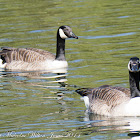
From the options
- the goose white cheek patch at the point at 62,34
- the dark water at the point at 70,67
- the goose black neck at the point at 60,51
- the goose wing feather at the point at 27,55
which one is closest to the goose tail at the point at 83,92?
the dark water at the point at 70,67

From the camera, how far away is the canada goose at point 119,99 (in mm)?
10703

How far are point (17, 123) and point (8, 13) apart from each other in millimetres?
17044

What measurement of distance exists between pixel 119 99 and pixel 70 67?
5781mm

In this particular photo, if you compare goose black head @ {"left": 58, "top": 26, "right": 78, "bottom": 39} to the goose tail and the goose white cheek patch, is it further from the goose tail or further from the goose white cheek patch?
the goose tail

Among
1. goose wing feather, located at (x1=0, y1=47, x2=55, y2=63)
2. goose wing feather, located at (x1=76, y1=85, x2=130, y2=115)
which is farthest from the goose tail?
goose wing feather, located at (x1=0, y1=47, x2=55, y2=63)

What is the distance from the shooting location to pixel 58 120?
10.8 m

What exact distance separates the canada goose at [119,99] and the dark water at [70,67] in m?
0.19

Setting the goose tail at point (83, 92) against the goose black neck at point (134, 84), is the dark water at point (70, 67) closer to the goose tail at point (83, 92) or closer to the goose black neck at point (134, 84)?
the goose tail at point (83, 92)

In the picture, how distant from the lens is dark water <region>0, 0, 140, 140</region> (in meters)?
10.2

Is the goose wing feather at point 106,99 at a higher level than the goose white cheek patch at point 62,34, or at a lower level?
lower

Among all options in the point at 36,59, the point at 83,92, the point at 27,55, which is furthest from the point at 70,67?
the point at 83,92

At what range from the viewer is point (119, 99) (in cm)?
1090

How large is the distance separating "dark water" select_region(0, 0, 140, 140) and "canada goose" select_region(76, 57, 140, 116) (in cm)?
19

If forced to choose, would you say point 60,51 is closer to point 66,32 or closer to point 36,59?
point 66,32
